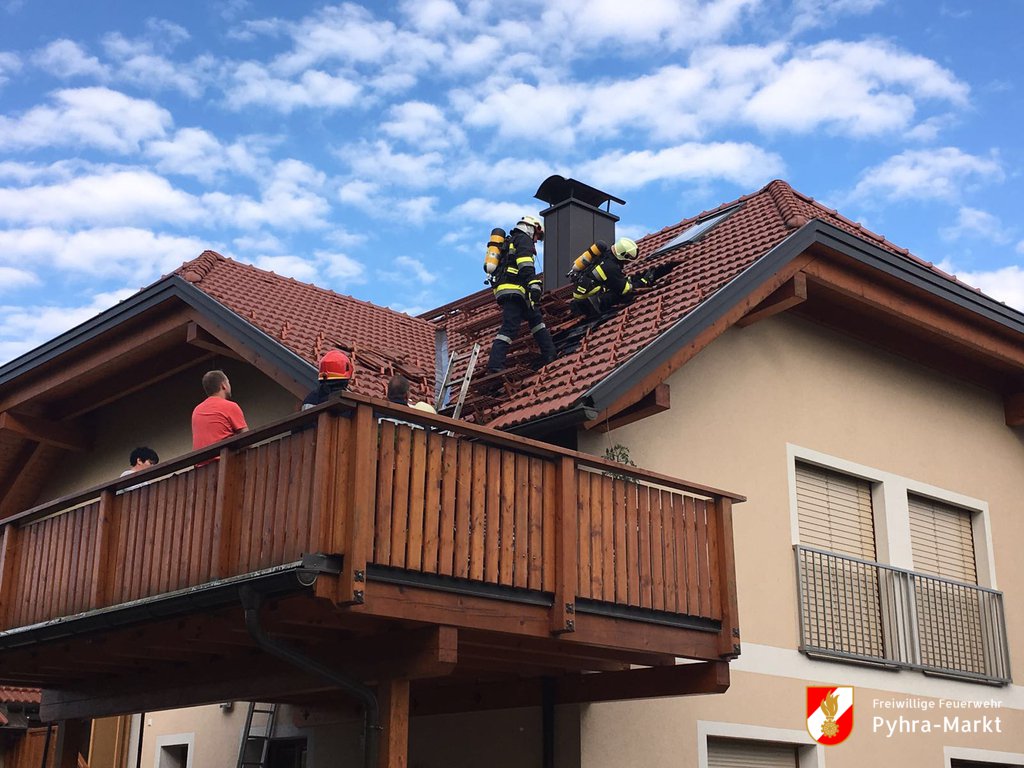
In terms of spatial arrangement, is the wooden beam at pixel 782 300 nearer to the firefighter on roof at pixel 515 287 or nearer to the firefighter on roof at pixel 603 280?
the firefighter on roof at pixel 603 280

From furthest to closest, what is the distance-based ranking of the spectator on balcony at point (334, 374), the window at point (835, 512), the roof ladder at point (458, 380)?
the window at point (835, 512) → the roof ladder at point (458, 380) → the spectator on balcony at point (334, 374)

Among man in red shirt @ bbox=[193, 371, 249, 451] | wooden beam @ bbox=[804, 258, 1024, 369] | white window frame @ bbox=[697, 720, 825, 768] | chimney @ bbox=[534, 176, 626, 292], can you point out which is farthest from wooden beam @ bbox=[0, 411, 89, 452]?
wooden beam @ bbox=[804, 258, 1024, 369]

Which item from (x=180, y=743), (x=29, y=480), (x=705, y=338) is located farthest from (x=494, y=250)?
(x=29, y=480)

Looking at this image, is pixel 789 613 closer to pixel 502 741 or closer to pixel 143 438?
pixel 502 741

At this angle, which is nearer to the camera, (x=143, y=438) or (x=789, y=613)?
(x=789, y=613)

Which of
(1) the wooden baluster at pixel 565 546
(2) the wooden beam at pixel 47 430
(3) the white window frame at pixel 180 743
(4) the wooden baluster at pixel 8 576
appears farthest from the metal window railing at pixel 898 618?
(2) the wooden beam at pixel 47 430

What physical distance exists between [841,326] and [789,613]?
11.7 feet

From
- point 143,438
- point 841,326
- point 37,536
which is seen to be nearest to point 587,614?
point 37,536

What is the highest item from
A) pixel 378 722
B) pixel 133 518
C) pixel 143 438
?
pixel 143 438

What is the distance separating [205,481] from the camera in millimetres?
9195

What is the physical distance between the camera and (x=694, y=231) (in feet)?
51.0

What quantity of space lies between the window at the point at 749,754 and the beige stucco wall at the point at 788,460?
0.88 ft

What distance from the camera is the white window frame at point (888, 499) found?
13445 mm

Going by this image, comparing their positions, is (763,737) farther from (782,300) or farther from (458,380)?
(458,380)
